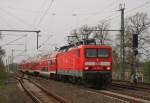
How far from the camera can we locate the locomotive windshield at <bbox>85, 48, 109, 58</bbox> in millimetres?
27203

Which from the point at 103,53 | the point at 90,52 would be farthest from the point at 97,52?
the point at 90,52

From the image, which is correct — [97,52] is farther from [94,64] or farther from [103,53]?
[94,64]

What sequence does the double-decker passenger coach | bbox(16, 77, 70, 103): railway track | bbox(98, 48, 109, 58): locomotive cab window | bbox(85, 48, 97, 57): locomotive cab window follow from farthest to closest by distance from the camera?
bbox(98, 48, 109, 58): locomotive cab window
bbox(85, 48, 97, 57): locomotive cab window
the double-decker passenger coach
bbox(16, 77, 70, 103): railway track

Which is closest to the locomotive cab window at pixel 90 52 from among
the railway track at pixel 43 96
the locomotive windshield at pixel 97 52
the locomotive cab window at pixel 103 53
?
the locomotive windshield at pixel 97 52

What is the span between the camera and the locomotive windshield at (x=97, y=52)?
2720 cm

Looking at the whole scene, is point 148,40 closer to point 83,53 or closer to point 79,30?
point 79,30

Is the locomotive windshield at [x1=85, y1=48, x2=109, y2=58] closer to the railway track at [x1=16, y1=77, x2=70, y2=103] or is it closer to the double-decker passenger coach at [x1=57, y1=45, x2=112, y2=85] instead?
the double-decker passenger coach at [x1=57, y1=45, x2=112, y2=85]

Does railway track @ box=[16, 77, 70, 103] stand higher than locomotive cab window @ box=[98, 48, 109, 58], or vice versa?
locomotive cab window @ box=[98, 48, 109, 58]

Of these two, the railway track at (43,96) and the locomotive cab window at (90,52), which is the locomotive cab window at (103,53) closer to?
the locomotive cab window at (90,52)

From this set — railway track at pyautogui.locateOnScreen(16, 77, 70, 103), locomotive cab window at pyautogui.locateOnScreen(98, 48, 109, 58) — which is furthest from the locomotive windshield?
railway track at pyautogui.locateOnScreen(16, 77, 70, 103)

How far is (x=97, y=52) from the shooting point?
27438mm

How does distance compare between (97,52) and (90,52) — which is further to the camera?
(97,52)

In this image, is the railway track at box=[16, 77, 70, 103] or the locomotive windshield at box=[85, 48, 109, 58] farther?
the locomotive windshield at box=[85, 48, 109, 58]

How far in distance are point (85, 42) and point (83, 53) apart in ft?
4.57
